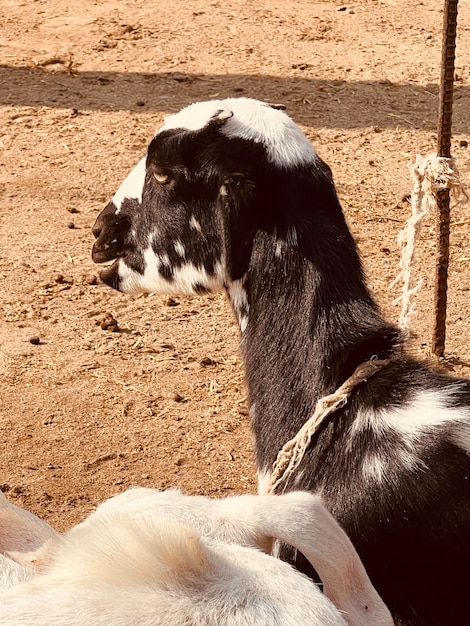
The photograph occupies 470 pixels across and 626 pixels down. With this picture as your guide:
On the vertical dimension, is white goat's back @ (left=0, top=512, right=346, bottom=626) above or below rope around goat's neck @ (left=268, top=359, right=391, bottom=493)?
above

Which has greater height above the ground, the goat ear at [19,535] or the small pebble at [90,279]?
the goat ear at [19,535]

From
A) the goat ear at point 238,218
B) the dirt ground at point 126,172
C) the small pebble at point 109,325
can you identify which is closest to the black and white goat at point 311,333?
the goat ear at point 238,218

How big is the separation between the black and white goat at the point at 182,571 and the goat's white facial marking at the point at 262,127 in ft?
4.91

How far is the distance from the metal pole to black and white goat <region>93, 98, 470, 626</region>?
4.88 feet

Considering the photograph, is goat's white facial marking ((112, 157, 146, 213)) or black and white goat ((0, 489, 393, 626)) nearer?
black and white goat ((0, 489, 393, 626))

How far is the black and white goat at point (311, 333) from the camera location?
106 inches

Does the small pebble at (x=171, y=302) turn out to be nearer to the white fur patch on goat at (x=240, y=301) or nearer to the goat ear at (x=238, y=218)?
the white fur patch on goat at (x=240, y=301)

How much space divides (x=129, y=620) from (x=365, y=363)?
1.52 meters

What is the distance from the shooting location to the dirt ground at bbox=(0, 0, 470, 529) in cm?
432

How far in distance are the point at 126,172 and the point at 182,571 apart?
194 inches

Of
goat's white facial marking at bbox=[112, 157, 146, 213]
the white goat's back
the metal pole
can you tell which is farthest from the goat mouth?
the white goat's back

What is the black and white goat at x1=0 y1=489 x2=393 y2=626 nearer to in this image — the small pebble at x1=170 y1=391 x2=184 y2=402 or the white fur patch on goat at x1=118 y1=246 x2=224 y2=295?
→ the white fur patch on goat at x1=118 y1=246 x2=224 y2=295

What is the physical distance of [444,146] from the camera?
451 centimetres

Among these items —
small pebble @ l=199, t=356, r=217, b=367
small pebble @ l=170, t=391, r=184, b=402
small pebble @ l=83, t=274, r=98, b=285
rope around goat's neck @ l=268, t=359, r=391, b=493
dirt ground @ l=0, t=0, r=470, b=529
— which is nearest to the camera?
rope around goat's neck @ l=268, t=359, r=391, b=493
